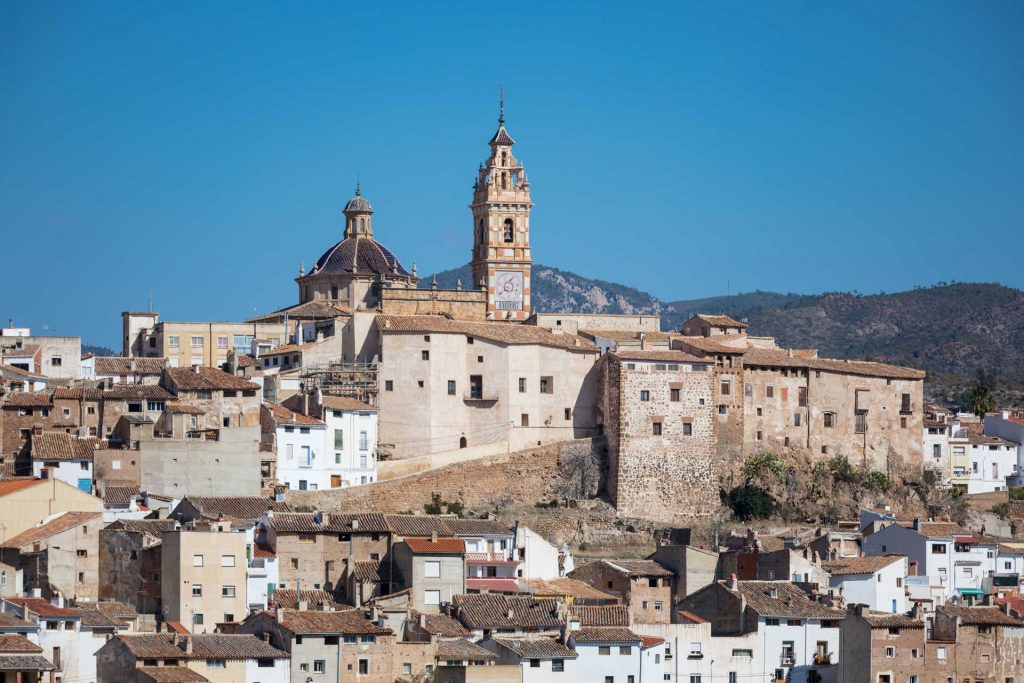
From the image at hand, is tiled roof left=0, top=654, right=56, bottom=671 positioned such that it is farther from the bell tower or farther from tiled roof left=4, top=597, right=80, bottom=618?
the bell tower

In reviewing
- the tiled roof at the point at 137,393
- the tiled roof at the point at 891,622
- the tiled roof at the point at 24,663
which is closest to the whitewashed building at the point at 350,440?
the tiled roof at the point at 137,393

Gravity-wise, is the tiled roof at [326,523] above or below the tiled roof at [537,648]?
above

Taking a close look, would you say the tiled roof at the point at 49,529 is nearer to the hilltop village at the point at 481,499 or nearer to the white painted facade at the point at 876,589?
the hilltop village at the point at 481,499

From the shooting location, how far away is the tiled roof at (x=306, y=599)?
55906 millimetres

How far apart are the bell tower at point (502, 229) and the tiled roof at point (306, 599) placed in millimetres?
34332

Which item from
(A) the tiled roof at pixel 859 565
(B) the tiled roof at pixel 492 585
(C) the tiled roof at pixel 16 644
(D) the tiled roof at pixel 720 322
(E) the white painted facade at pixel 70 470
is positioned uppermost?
(D) the tiled roof at pixel 720 322

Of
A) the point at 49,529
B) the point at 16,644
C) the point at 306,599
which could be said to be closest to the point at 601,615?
the point at 306,599

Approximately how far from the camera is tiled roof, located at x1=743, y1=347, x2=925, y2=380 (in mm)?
81750

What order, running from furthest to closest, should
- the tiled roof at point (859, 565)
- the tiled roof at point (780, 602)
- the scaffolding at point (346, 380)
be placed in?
the scaffolding at point (346, 380) < the tiled roof at point (859, 565) < the tiled roof at point (780, 602)

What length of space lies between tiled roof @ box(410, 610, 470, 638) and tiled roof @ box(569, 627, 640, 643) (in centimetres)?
274

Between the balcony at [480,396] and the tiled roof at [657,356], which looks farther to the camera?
the tiled roof at [657,356]

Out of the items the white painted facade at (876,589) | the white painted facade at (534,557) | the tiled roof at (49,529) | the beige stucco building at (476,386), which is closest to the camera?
the tiled roof at (49,529)

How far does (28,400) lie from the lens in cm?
7225

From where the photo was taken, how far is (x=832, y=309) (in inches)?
7687
